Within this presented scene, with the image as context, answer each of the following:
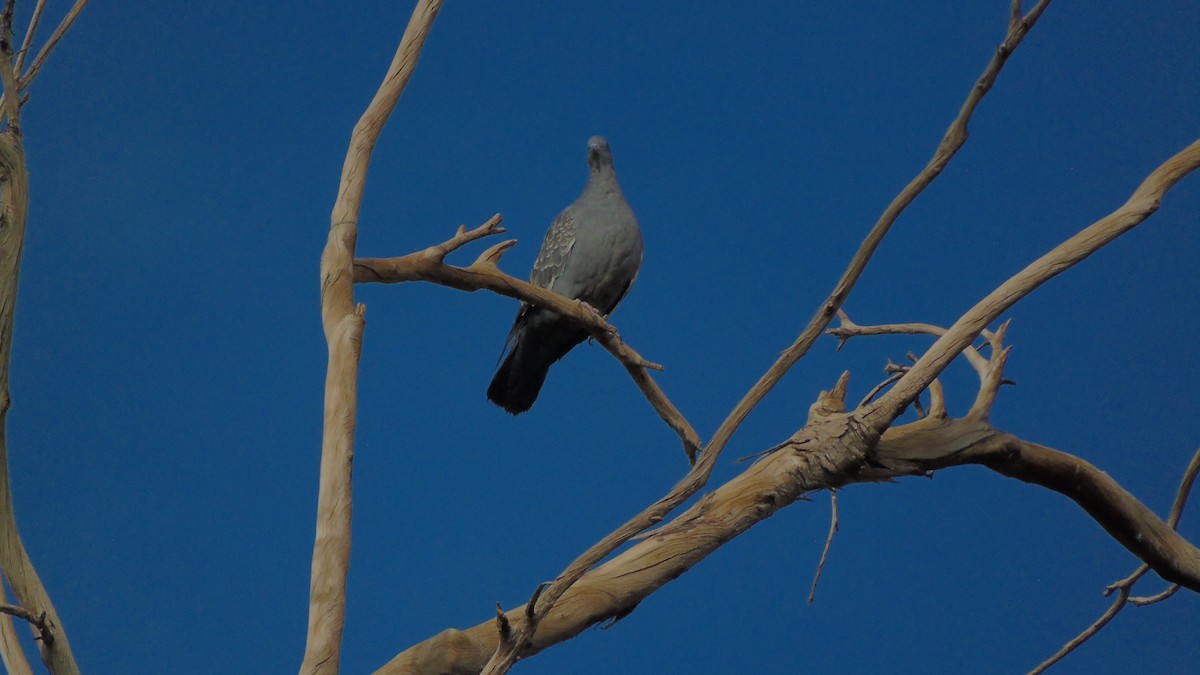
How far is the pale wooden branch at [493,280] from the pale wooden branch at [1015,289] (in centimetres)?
51

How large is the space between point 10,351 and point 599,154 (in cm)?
193

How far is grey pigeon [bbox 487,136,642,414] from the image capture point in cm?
289

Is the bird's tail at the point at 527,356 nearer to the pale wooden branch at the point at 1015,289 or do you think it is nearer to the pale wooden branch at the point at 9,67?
the pale wooden branch at the point at 1015,289

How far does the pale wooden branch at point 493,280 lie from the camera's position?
1738 millimetres

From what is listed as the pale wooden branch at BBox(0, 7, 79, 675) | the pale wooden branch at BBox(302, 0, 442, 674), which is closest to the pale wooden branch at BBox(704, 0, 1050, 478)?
the pale wooden branch at BBox(302, 0, 442, 674)

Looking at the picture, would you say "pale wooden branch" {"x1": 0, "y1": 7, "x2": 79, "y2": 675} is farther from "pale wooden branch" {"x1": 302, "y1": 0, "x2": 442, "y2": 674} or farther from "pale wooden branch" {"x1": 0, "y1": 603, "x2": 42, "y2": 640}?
"pale wooden branch" {"x1": 302, "y1": 0, "x2": 442, "y2": 674}

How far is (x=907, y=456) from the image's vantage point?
1729mm

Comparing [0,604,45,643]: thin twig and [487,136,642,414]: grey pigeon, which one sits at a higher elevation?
[487,136,642,414]: grey pigeon

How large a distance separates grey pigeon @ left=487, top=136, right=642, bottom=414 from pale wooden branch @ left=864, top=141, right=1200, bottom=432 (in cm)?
130

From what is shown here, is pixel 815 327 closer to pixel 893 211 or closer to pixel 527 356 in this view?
pixel 893 211

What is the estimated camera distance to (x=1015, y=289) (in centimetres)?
167

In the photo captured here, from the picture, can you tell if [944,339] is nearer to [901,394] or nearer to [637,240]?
[901,394]

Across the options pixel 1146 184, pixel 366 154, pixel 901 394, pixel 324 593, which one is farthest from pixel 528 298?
pixel 1146 184

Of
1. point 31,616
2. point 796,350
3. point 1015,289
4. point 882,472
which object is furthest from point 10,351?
point 1015,289
